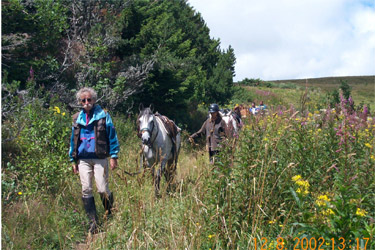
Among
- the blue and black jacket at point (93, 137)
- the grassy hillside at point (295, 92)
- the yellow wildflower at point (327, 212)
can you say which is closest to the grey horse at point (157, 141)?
the blue and black jacket at point (93, 137)

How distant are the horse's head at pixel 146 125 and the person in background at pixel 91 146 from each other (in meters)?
0.85

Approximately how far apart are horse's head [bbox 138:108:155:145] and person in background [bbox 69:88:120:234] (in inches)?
33.6

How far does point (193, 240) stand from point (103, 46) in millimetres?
9349

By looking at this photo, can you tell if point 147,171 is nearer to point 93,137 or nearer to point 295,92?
point 93,137

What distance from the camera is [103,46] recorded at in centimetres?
1162

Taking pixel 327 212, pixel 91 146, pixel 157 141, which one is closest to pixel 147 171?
pixel 91 146

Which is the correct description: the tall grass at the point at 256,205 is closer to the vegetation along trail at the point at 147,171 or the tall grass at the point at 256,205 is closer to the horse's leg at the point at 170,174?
the vegetation along trail at the point at 147,171

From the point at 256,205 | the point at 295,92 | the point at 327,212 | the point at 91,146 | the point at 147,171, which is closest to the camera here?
the point at 327,212

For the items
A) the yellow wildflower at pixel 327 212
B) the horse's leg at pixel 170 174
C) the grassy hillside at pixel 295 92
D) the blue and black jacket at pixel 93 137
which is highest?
the grassy hillside at pixel 295 92

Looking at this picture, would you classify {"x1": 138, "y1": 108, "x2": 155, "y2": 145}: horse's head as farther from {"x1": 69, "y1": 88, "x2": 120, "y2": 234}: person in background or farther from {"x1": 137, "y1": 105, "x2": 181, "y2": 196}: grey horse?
{"x1": 69, "y1": 88, "x2": 120, "y2": 234}: person in background

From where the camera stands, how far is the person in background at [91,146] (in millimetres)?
5332

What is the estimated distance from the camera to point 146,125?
645 cm

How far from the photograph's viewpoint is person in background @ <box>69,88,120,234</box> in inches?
210

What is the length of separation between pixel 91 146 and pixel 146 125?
1.33m
